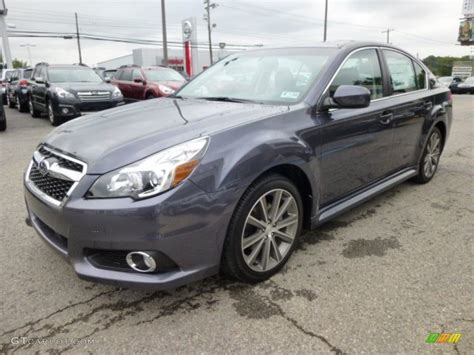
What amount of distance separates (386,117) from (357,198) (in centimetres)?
83

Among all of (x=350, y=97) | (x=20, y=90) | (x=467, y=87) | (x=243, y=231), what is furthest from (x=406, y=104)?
(x=467, y=87)

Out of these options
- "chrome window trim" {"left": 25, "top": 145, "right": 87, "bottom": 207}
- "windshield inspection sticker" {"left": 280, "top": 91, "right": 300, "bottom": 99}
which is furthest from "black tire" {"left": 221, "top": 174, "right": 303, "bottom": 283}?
"chrome window trim" {"left": 25, "top": 145, "right": 87, "bottom": 207}

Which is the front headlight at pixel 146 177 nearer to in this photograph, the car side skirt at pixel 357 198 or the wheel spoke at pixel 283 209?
the wheel spoke at pixel 283 209

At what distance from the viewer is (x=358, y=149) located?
3.39 m

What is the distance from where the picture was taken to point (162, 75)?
12.6 m

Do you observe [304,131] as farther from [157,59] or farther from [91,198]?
[157,59]

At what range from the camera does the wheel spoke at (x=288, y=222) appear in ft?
9.17

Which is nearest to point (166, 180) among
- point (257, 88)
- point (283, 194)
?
point (283, 194)

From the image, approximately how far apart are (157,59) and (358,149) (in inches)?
2679

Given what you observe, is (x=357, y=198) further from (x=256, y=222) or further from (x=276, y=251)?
(x=256, y=222)

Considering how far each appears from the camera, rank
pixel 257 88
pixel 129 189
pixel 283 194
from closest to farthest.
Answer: pixel 129 189, pixel 283 194, pixel 257 88

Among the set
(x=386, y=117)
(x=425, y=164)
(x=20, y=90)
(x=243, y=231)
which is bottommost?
(x=425, y=164)

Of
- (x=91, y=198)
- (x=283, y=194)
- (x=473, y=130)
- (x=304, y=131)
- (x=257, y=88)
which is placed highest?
(x=257, y=88)

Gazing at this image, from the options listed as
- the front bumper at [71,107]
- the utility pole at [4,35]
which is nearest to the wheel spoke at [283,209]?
the front bumper at [71,107]
